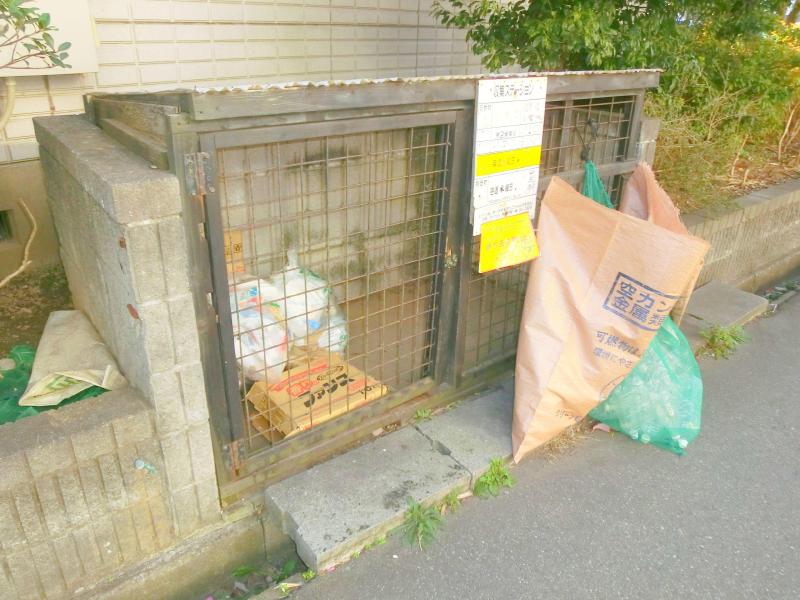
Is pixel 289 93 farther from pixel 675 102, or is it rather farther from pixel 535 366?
pixel 675 102

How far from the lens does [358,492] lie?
105 inches

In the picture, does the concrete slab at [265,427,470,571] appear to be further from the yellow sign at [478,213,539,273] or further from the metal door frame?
the yellow sign at [478,213,539,273]

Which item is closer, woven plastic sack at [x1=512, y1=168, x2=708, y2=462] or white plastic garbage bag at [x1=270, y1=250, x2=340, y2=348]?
woven plastic sack at [x1=512, y1=168, x2=708, y2=462]

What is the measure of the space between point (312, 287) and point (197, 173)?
1457mm

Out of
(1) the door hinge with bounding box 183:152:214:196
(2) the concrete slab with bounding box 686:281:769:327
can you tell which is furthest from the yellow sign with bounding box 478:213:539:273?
(2) the concrete slab with bounding box 686:281:769:327

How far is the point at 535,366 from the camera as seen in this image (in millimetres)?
2877

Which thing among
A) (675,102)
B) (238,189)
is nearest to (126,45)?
(238,189)

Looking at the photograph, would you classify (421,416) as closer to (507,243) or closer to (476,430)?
(476,430)

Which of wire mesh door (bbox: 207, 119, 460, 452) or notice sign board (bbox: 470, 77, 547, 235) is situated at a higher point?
notice sign board (bbox: 470, 77, 547, 235)

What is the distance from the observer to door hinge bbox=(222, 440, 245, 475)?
2.45 m

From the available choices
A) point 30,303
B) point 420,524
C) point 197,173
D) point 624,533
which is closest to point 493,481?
point 420,524

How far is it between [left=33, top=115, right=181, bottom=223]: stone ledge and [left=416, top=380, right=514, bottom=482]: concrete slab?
5.72 feet

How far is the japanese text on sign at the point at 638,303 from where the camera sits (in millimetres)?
2686

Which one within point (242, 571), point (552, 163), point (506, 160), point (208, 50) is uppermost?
point (208, 50)
